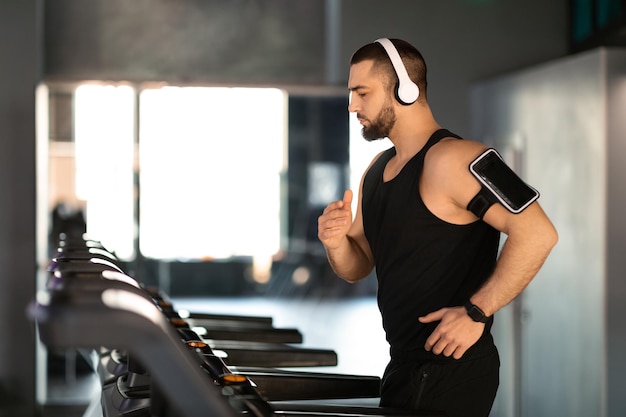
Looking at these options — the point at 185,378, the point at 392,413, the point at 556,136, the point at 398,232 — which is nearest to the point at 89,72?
the point at 556,136

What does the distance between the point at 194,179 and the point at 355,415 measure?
16.4 feet

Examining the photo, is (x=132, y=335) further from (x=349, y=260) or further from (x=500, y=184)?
(x=349, y=260)

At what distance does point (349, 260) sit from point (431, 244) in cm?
41

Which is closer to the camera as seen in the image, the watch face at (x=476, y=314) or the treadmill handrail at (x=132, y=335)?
the treadmill handrail at (x=132, y=335)

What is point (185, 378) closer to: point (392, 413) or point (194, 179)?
point (392, 413)

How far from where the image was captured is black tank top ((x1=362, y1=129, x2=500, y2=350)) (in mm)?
2326

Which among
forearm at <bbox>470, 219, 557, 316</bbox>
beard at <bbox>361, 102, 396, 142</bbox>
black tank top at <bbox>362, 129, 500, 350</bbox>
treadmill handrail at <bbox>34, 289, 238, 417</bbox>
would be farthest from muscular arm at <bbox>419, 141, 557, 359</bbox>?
treadmill handrail at <bbox>34, 289, 238, 417</bbox>

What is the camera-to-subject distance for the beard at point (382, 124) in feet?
7.86

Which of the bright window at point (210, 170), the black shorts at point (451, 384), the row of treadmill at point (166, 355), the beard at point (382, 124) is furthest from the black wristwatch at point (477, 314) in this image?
the bright window at point (210, 170)

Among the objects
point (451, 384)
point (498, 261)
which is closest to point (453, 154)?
point (498, 261)

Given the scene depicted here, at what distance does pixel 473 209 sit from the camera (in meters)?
2.21

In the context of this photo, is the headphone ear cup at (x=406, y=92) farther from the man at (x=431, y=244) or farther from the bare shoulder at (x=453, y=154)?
the bare shoulder at (x=453, y=154)

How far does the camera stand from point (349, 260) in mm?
2695

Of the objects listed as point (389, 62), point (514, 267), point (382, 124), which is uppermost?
point (389, 62)
